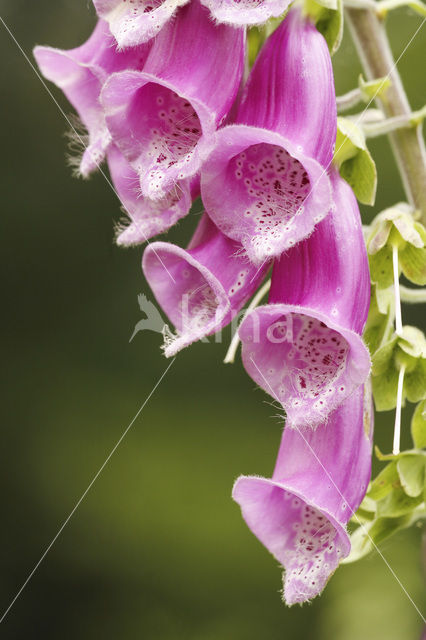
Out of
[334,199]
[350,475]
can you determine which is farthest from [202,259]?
[350,475]

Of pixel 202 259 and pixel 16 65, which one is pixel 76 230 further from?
pixel 202 259

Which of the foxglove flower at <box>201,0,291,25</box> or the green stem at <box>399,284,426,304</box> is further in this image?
the green stem at <box>399,284,426,304</box>

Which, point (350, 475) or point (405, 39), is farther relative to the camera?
point (405, 39)

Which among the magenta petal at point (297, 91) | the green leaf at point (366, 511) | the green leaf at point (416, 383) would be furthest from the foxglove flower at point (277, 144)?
the green leaf at point (366, 511)

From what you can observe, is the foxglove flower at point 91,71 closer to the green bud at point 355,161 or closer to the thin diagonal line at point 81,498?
the green bud at point 355,161

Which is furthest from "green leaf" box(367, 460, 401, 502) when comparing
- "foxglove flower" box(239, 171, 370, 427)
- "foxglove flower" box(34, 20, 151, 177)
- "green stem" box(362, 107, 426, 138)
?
"foxglove flower" box(34, 20, 151, 177)

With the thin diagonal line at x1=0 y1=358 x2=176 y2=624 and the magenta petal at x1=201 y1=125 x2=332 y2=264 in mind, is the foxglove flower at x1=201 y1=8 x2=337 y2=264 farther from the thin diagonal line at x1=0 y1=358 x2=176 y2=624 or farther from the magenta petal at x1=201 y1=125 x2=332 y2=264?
the thin diagonal line at x1=0 y1=358 x2=176 y2=624
